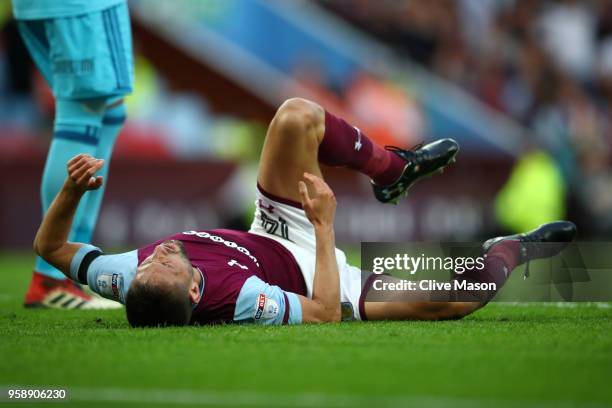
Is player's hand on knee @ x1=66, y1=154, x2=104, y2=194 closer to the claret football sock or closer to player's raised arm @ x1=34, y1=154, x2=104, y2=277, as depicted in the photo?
player's raised arm @ x1=34, y1=154, x2=104, y2=277

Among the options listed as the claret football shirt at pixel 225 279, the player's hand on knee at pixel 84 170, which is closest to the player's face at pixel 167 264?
the claret football shirt at pixel 225 279

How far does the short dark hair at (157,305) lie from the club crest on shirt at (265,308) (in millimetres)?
278

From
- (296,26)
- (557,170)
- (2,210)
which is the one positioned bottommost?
(2,210)

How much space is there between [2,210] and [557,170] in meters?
7.69

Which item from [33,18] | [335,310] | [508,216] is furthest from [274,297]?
[508,216]

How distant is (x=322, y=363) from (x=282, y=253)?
53.1 inches

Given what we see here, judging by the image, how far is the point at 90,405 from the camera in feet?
9.36

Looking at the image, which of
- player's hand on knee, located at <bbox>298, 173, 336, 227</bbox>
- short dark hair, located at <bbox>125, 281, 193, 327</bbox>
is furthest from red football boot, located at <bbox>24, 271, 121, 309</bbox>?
player's hand on knee, located at <bbox>298, 173, 336, 227</bbox>

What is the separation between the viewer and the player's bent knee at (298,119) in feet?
15.2

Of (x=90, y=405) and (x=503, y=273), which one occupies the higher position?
(x=503, y=273)

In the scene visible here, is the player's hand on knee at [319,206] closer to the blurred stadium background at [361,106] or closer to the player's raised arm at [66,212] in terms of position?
the player's raised arm at [66,212]

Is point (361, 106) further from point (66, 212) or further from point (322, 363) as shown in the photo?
point (322, 363)

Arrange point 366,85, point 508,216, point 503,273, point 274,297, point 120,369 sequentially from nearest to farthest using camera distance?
point 120,369, point 274,297, point 503,273, point 508,216, point 366,85

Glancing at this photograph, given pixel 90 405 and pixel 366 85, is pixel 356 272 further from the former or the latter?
pixel 366 85
